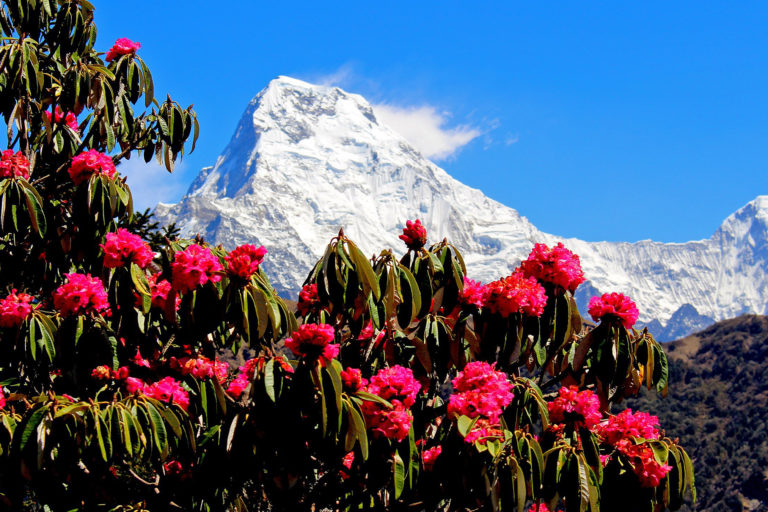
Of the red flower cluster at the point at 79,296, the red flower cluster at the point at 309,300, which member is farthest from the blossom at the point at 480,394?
the red flower cluster at the point at 79,296

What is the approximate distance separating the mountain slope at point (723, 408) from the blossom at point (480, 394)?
4564 cm

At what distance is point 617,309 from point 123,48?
4651 millimetres

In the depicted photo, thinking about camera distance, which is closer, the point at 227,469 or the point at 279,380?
the point at 279,380

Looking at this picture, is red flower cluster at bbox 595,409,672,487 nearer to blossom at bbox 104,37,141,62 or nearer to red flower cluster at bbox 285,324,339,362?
red flower cluster at bbox 285,324,339,362

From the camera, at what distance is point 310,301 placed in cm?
591

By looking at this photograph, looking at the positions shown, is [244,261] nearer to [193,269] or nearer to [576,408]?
[193,269]

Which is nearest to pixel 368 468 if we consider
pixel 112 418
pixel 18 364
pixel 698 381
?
pixel 112 418

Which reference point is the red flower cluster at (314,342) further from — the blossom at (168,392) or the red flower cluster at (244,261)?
the blossom at (168,392)

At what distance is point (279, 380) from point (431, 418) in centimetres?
123

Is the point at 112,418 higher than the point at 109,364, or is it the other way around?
the point at 109,364

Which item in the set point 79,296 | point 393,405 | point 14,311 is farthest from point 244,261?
point 14,311

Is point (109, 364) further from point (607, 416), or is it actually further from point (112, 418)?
point (607, 416)

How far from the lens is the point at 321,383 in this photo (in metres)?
3.80

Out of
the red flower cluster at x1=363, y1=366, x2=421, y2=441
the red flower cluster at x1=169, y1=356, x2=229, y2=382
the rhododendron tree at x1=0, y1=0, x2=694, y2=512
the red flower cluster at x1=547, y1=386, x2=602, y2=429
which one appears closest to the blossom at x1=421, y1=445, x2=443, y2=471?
the rhododendron tree at x1=0, y1=0, x2=694, y2=512
